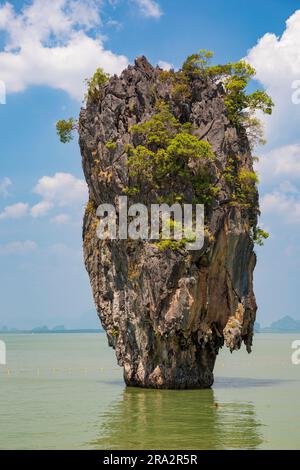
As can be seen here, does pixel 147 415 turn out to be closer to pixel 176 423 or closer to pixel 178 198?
pixel 176 423

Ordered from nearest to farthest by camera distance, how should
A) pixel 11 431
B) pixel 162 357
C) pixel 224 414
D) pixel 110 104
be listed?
pixel 11 431
pixel 224 414
pixel 162 357
pixel 110 104

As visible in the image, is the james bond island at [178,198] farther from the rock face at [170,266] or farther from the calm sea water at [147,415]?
the calm sea water at [147,415]

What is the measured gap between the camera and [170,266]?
29438 mm

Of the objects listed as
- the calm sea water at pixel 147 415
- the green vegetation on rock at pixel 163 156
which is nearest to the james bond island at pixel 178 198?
the green vegetation on rock at pixel 163 156

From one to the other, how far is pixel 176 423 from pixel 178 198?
34.3 ft

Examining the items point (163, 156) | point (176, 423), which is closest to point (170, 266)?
point (163, 156)

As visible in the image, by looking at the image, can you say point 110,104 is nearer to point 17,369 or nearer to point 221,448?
point 221,448

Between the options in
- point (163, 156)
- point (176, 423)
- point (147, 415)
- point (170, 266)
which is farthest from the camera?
point (163, 156)

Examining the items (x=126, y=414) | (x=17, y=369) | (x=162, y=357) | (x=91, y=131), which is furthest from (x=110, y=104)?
(x=17, y=369)

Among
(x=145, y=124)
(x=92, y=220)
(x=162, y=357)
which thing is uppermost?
(x=145, y=124)

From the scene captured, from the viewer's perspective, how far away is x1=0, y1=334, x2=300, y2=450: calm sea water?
20.2 m

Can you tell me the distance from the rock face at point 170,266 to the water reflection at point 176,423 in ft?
6.40

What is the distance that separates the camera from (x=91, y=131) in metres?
33.1

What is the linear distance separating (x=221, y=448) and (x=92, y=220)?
16.8 metres
